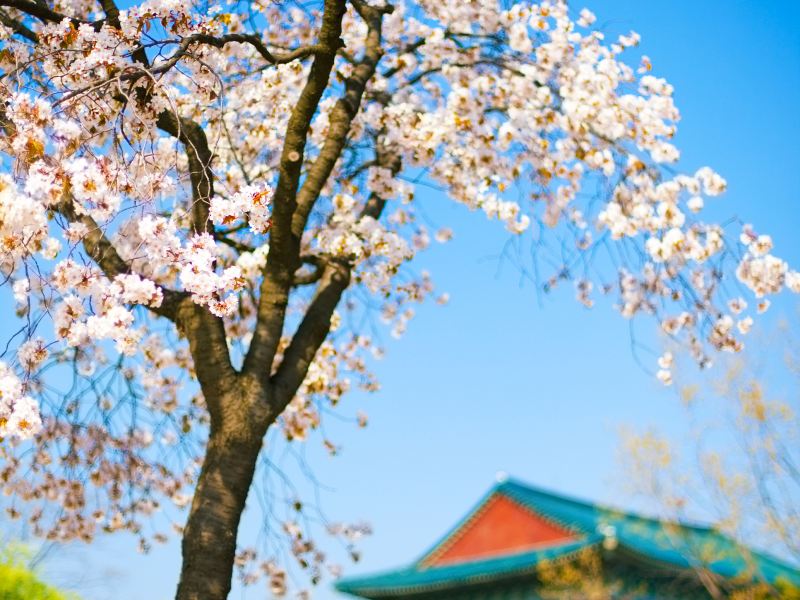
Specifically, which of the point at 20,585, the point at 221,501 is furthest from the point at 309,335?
the point at 20,585

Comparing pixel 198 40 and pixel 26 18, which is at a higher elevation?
pixel 26 18

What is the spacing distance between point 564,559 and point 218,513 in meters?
11.4

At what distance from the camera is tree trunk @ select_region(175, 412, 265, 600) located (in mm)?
3729

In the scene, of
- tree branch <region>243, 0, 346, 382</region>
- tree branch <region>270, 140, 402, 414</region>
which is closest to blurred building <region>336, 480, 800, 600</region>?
tree branch <region>270, 140, 402, 414</region>

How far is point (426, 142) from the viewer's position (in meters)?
5.69

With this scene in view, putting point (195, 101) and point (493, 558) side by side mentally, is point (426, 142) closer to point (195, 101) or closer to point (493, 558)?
point (195, 101)

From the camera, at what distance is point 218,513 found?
12.6ft

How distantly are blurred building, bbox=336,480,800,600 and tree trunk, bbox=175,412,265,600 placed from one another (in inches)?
316

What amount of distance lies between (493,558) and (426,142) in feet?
41.2

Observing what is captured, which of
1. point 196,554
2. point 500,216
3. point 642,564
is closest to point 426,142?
point 500,216

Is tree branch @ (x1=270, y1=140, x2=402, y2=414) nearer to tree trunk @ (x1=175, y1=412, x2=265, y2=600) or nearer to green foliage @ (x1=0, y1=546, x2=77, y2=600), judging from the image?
Result: tree trunk @ (x1=175, y1=412, x2=265, y2=600)

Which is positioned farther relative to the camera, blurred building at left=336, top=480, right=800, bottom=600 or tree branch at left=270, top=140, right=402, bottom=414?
blurred building at left=336, top=480, right=800, bottom=600

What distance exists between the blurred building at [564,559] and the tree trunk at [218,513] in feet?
Result: 26.4

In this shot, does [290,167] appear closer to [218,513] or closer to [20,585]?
[218,513]
